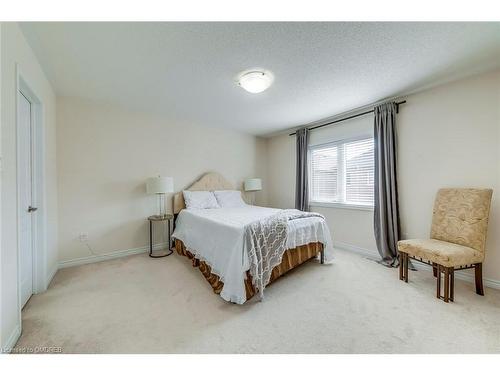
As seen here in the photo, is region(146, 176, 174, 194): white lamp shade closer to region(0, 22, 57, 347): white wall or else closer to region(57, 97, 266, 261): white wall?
region(57, 97, 266, 261): white wall

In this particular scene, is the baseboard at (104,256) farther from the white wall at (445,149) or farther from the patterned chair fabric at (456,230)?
the patterned chair fabric at (456,230)

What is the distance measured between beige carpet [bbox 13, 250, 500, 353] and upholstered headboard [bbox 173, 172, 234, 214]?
1.38m

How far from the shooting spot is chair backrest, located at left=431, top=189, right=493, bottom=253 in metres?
1.98

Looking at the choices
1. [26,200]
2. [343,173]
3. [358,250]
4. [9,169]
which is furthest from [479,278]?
[26,200]

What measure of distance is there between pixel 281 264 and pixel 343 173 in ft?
6.98

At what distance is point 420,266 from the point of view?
2609 mm

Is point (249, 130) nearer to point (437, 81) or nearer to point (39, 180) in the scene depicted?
point (437, 81)

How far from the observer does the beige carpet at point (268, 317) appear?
4.46 feet

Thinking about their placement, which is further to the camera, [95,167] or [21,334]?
[95,167]

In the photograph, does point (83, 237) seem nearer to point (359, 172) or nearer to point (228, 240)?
point (228, 240)

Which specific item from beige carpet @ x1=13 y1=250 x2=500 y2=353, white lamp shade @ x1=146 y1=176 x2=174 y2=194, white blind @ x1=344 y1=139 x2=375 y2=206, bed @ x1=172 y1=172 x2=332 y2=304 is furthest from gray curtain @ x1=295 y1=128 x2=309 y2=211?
white lamp shade @ x1=146 y1=176 x2=174 y2=194

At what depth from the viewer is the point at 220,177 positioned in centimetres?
417
